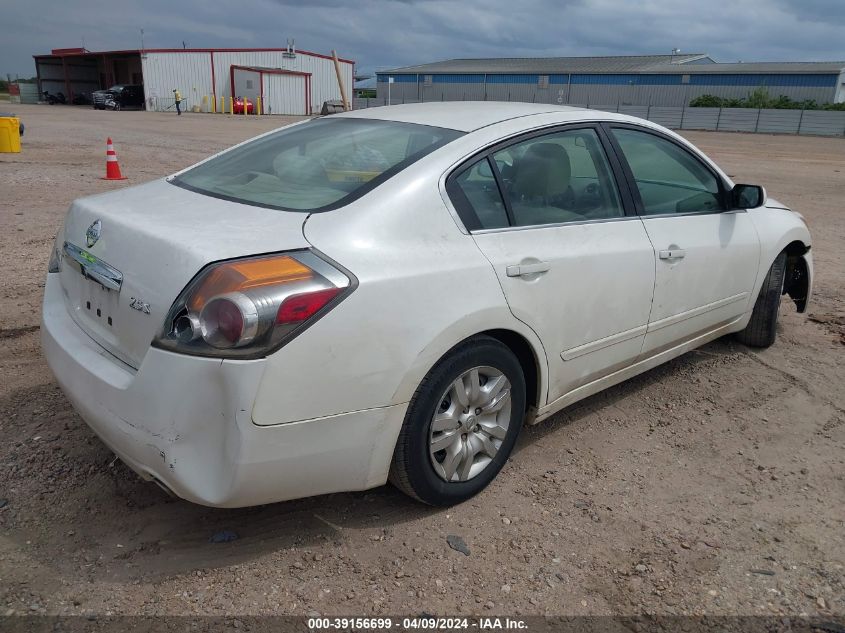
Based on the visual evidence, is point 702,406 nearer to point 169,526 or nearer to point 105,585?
point 169,526

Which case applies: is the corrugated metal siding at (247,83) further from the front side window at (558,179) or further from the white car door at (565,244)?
the white car door at (565,244)

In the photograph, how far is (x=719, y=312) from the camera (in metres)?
3.99

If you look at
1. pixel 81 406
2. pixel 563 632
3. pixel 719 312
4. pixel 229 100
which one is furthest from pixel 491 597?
pixel 229 100

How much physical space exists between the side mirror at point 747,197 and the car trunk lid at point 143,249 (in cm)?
278

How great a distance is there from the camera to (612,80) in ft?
199

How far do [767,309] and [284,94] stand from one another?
49365mm

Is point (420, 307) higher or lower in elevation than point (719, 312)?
higher

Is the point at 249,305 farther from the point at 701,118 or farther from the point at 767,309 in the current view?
the point at 701,118

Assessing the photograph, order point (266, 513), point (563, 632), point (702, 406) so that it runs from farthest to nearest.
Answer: point (702, 406), point (266, 513), point (563, 632)

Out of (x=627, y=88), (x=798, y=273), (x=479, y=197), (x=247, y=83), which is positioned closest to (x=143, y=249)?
(x=479, y=197)

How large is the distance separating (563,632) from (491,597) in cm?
26

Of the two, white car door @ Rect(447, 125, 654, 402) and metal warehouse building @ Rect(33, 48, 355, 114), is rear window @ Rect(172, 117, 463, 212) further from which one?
metal warehouse building @ Rect(33, 48, 355, 114)

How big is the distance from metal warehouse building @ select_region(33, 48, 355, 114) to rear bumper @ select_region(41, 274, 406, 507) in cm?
4928

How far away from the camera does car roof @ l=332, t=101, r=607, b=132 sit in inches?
118
